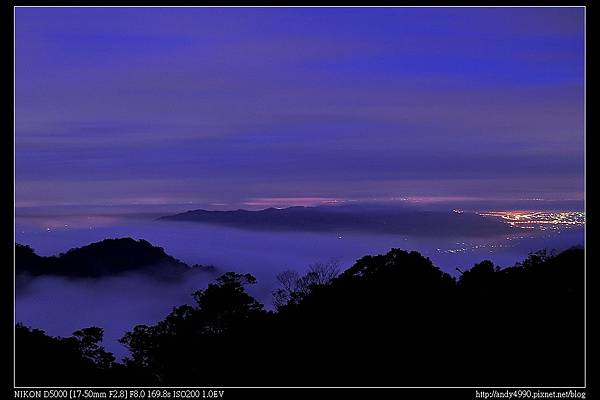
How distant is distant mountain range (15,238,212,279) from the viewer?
129 feet

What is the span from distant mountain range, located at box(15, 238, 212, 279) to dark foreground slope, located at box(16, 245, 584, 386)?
22395mm

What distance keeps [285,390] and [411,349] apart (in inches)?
128

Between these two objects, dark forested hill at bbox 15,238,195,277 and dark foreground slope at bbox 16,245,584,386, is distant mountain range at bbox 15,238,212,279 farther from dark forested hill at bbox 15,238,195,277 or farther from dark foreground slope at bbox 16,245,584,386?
dark foreground slope at bbox 16,245,584,386

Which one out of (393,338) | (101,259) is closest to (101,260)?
(101,259)

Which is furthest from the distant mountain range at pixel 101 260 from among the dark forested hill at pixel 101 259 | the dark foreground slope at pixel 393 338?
the dark foreground slope at pixel 393 338

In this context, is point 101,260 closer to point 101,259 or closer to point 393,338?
point 101,259

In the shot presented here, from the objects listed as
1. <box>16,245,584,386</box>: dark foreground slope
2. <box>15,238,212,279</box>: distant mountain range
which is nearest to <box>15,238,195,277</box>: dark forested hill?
<box>15,238,212,279</box>: distant mountain range

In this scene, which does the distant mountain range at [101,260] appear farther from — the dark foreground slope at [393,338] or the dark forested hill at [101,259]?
the dark foreground slope at [393,338]

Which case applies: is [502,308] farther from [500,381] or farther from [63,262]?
[63,262]

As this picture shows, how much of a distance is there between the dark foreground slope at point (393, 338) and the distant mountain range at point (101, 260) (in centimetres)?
2239

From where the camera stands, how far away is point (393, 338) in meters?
12.8

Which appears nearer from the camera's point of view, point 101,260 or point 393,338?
point 393,338

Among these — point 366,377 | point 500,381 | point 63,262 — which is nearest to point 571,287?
point 500,381

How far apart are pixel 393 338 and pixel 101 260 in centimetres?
3571
